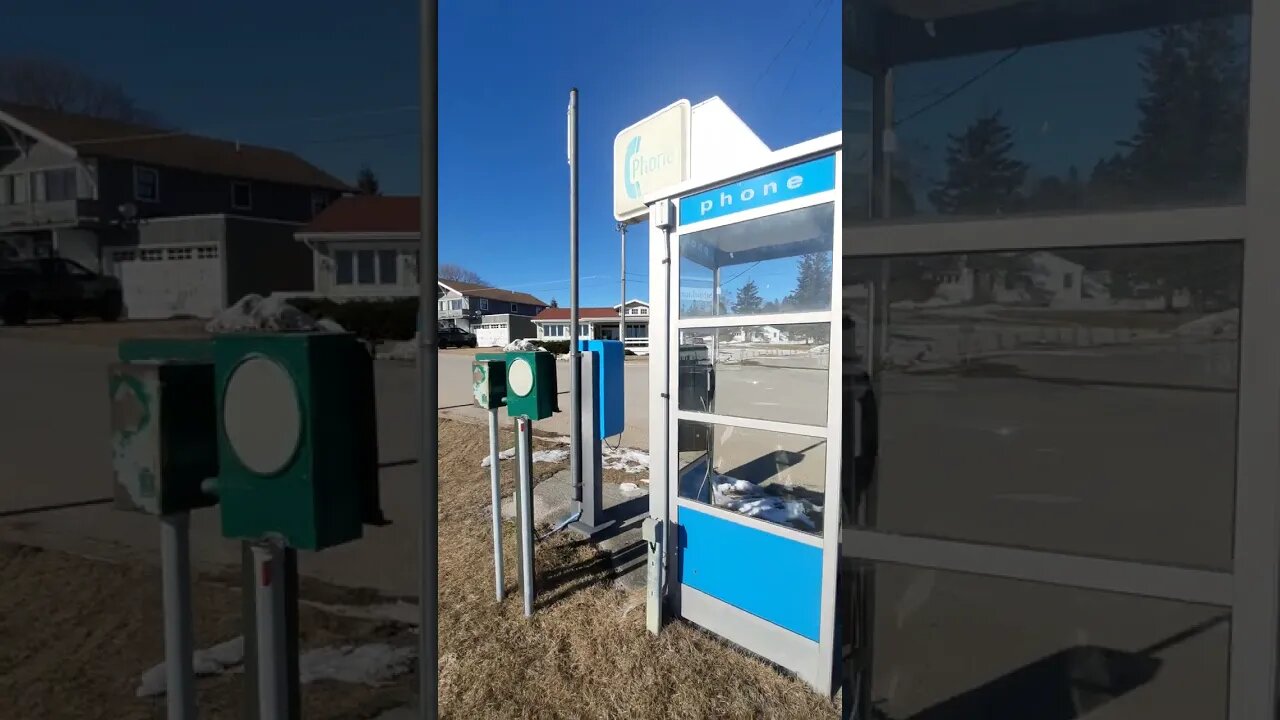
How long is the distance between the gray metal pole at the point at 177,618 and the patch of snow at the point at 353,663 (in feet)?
1.46

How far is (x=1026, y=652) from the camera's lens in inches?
40.0

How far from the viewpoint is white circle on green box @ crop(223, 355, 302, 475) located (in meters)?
0.86

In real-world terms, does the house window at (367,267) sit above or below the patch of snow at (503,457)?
above

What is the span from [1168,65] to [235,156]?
1.83 metres

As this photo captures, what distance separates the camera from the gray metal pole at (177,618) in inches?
39.6

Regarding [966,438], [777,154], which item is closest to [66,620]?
[966,438]

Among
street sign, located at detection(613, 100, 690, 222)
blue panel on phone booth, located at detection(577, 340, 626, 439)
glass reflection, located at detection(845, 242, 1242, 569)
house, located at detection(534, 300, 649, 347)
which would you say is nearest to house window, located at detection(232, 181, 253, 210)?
glass reflection, located at detection(845, 242, 1242, 569)

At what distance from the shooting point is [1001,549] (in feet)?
3.07

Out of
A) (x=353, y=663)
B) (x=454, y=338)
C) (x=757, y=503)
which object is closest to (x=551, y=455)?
(x=757, y=503)

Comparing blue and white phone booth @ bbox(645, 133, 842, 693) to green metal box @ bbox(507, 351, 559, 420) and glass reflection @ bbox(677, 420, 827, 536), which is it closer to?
glass reflection @ bbox(677, 420, 827, 536)

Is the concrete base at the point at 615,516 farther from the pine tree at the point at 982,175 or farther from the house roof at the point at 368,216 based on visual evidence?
the pine tree at the point at 982,175

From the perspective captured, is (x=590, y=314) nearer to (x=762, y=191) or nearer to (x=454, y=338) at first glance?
(x=454, y=338)

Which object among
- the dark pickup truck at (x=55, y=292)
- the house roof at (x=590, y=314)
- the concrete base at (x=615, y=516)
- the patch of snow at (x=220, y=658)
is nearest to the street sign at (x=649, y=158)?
the concrete base at (x=615, y=516)

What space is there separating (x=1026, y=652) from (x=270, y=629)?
1.40m
